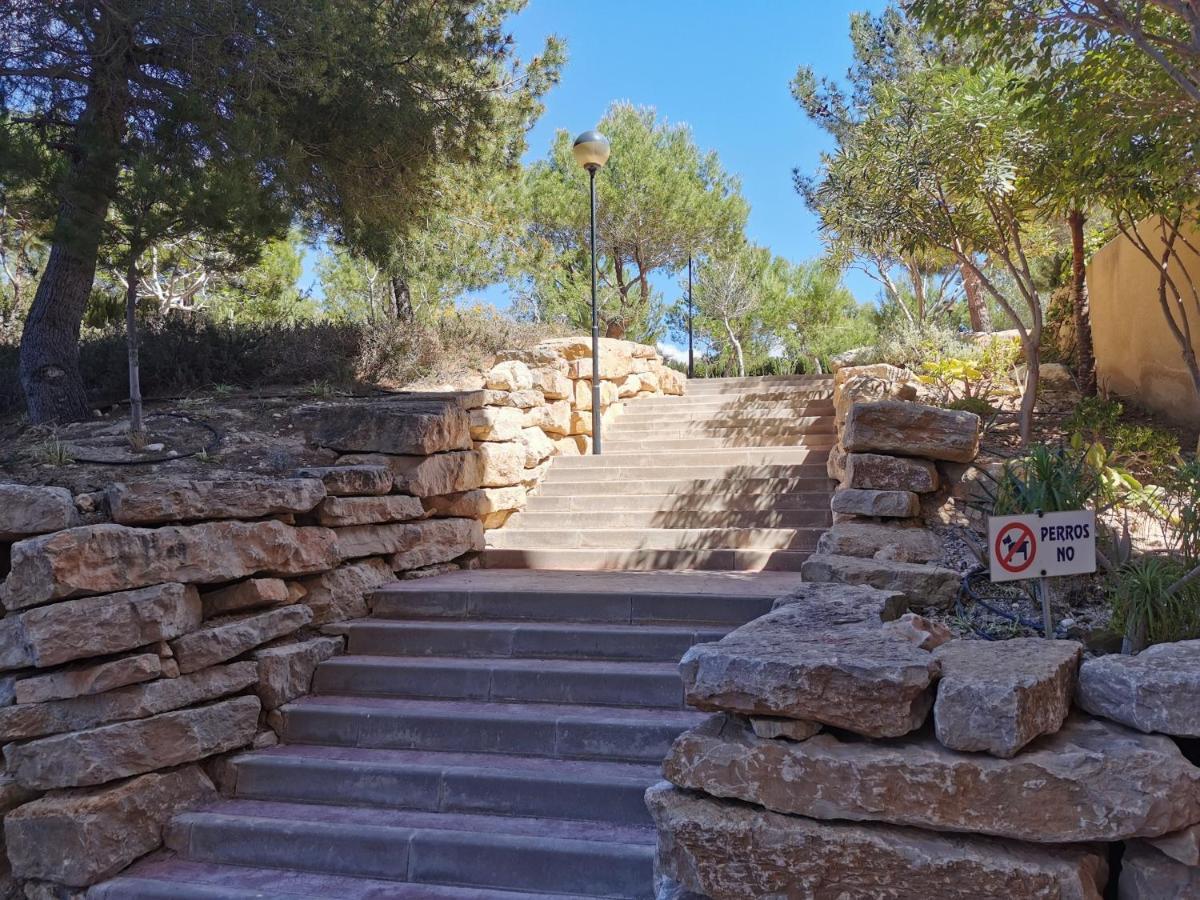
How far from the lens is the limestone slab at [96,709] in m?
3.67

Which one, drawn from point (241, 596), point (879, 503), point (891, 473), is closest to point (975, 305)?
point (891, 473)

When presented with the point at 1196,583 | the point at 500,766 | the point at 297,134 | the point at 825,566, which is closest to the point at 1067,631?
the point at 1196,583

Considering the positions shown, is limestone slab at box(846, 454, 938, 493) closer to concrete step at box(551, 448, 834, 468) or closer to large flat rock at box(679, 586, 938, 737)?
large flat rock at box(679, 586, 938, 737)

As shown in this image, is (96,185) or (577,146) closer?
(96,185)

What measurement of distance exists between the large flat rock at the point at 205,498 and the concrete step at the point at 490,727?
41.6 inches

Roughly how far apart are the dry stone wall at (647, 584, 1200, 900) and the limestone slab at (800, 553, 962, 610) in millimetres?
1058

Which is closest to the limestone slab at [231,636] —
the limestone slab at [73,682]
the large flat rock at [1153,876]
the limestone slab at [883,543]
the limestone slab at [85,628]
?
the limestone slab at [85,628]

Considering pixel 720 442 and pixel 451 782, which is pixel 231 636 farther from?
pixel 720 442

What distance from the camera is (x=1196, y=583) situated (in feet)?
10.3

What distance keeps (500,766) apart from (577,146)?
670 cm

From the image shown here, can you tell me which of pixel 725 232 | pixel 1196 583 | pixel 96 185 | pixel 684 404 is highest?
pixel 725 232

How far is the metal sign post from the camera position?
9.57ft

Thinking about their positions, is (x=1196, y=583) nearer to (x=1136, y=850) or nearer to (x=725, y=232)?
(x=1136, y=850)

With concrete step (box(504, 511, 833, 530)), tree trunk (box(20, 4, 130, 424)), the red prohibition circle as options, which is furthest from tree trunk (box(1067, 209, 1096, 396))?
tree trunk (box(20, 4, 130, 424))
